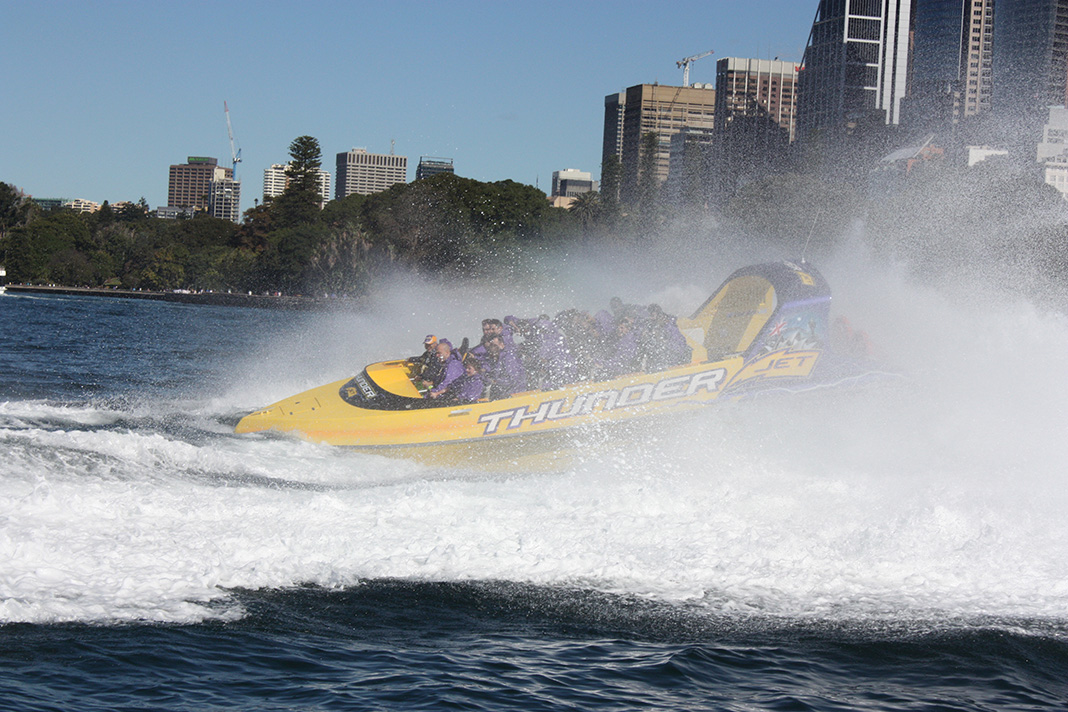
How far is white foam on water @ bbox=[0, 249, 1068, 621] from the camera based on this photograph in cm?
626

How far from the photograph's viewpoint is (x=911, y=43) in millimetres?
182500

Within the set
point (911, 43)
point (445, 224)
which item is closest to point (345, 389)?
point (445, 224)

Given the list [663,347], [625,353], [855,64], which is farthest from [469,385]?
[855,64]

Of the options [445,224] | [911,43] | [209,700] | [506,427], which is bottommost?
[209,700]

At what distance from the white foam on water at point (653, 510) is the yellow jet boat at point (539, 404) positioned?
9.6 inches

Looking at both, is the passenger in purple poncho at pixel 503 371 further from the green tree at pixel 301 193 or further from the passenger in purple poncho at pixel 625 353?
the green tree at pixel 301 193

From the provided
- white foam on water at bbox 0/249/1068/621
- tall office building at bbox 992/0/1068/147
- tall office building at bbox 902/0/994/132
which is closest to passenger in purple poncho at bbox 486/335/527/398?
white foam on water at bbox 0/249/1068/621

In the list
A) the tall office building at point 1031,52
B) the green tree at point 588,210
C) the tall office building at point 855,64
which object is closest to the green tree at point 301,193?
the green tree at point 588,210

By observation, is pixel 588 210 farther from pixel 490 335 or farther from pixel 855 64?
pixel 855 64

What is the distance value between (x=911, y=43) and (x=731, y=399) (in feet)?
631

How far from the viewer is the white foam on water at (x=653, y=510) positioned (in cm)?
626

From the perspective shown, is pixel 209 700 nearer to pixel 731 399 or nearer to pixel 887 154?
pixel 731 399

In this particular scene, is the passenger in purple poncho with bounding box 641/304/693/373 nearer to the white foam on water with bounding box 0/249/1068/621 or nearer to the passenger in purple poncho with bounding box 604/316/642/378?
the passenger in purple poncho with bounding box 604/316/642/378

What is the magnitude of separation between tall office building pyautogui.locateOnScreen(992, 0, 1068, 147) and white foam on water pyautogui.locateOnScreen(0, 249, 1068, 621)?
106 meters
